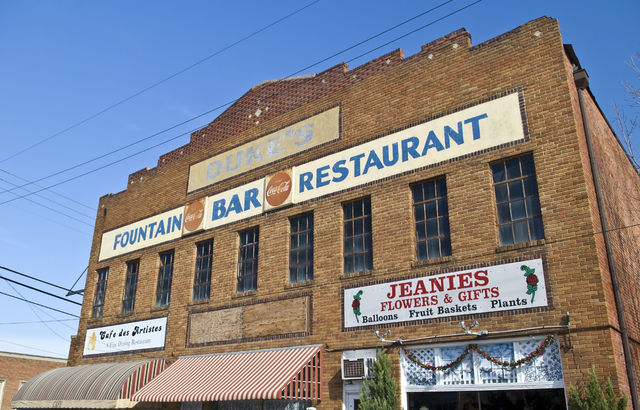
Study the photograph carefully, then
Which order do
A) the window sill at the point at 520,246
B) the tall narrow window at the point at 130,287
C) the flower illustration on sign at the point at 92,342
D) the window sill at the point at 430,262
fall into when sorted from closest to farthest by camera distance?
1. the window sill at the point at 520,246
2. the window sill at the point at 430,262
3. the tall narrow window at the point at 130,287
4. the flower illustration on sign at the point at 92,342

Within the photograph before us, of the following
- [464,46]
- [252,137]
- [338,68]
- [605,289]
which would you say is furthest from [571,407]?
[252,137]

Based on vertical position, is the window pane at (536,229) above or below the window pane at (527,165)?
below

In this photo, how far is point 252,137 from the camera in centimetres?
1748

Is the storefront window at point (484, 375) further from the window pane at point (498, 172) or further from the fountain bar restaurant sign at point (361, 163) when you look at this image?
the fountain bar restaurant sign at point (361, 163)

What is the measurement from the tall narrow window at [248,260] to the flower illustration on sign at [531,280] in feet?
25.0

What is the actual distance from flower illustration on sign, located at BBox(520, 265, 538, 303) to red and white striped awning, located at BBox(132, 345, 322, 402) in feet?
16.9

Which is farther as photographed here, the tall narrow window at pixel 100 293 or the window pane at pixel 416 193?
the tall narrow window at pixel 100 293

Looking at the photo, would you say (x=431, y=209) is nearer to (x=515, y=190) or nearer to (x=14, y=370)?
(x=515, y=190)

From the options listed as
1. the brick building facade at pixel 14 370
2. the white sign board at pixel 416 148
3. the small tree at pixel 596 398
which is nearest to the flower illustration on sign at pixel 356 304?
the white sign board at pixel 416 148

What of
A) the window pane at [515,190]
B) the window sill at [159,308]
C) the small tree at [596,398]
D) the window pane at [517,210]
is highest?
the window pane at [515,190]

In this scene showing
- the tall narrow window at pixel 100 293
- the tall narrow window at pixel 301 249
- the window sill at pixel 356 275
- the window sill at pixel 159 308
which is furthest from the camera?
the tall narrow window at pixel 100 293

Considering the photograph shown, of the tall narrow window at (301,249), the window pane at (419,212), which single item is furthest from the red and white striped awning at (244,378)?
the window pane at (419,212)

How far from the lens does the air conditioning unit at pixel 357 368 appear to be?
1227 centimetres

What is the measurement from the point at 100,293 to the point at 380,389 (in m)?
13.5
